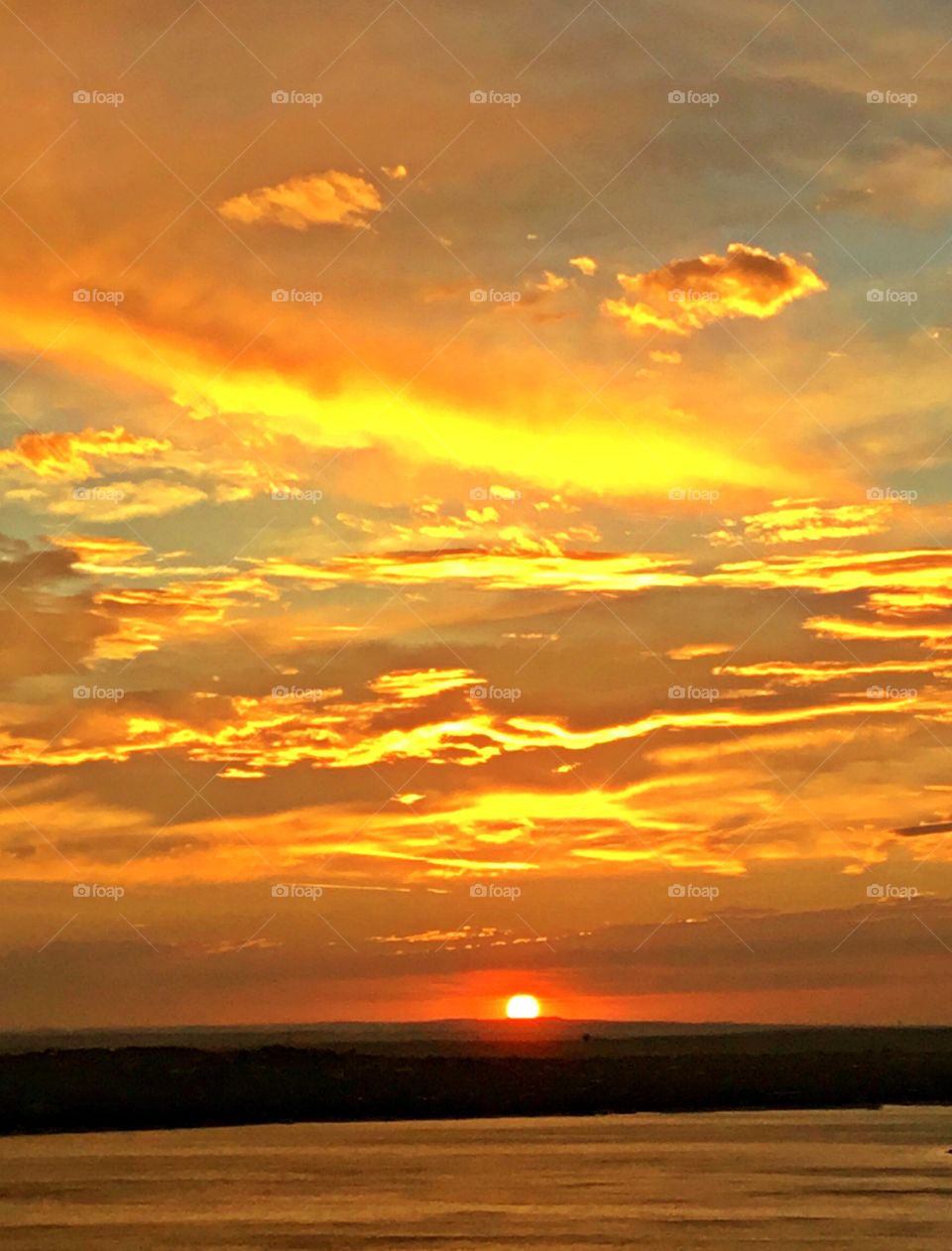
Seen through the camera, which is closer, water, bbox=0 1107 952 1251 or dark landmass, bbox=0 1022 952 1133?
water, bbox=0 1107 952 1251

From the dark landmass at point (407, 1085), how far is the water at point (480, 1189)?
18.4 m

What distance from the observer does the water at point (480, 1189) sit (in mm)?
42562

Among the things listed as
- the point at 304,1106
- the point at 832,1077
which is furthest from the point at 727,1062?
the point at 304,1106

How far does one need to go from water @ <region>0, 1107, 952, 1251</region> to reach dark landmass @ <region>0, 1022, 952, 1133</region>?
1839cm

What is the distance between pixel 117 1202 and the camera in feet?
166

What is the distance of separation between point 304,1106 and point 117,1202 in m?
59.7

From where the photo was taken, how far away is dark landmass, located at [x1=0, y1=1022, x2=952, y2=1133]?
10231 cm

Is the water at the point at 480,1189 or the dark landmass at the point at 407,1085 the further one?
the dark landmass at the point at 407,1085

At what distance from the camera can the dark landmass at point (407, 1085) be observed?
102 metres

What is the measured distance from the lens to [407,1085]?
422ft

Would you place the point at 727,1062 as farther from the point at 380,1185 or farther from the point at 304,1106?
the point at 380,1185

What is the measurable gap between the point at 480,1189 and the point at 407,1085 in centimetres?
7669

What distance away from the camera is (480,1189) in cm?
5347

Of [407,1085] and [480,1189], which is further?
[407,1085]
